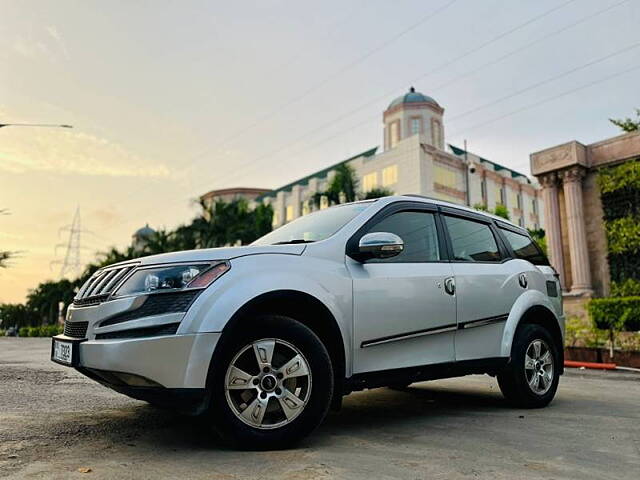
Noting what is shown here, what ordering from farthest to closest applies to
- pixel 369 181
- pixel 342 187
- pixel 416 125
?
pixel 416 125
pixel 369 181
pixel 342 187

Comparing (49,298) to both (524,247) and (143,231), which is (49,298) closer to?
(143,231)

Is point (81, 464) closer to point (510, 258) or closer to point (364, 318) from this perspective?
point (364, 318)

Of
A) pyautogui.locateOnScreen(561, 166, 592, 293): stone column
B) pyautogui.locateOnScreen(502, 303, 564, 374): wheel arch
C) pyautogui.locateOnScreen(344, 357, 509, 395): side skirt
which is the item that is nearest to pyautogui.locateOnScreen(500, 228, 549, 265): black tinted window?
pyautogui.locateOnScreen(502, 303, 564, 374): wheel arch

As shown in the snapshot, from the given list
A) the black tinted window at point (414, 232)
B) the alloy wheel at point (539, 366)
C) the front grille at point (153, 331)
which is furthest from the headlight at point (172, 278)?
the alloy wheel at point (539, 366)

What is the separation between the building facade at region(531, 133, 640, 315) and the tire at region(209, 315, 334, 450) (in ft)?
69.5

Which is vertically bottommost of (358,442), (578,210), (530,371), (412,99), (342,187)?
(358,442)

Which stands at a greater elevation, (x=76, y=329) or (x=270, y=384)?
(x=76, y=329)

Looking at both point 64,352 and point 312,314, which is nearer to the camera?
point 64,352

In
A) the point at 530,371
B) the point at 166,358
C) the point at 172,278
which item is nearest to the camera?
the point at 166,358

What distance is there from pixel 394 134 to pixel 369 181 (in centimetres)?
982

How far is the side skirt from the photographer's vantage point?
380 cm

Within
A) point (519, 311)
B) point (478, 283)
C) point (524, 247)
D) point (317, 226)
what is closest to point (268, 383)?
point (317, 226)

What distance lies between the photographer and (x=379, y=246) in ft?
12.5

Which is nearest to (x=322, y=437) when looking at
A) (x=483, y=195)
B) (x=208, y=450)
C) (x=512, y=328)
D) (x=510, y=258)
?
(x=208, y=450)
